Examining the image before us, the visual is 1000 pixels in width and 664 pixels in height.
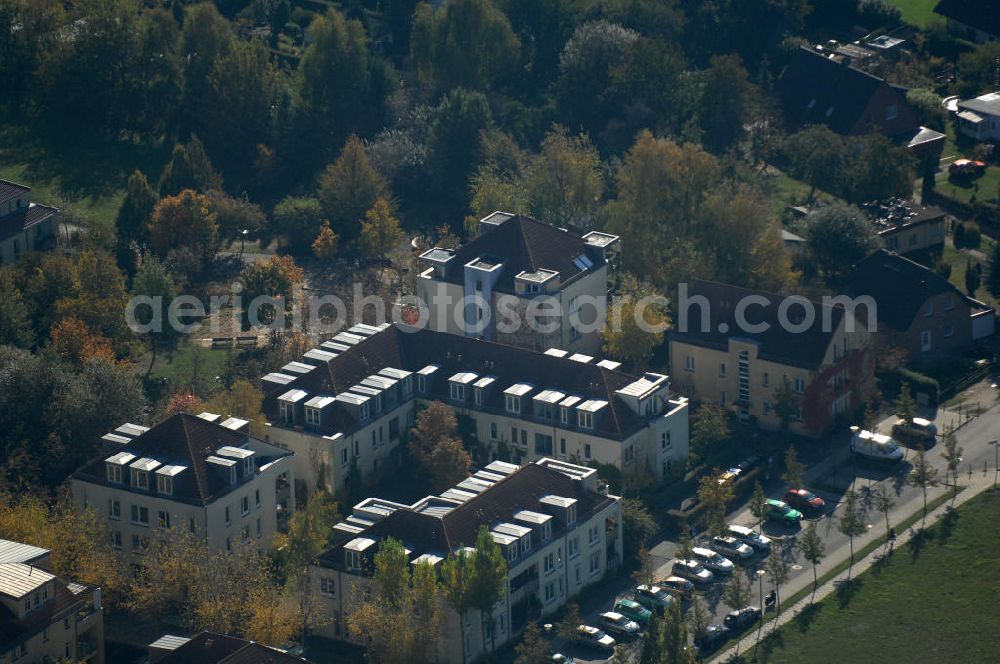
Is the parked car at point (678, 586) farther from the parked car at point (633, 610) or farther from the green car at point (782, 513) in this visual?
the green car at point (782, 513)

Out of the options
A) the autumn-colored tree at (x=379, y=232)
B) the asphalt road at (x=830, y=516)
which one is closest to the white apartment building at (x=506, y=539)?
the asphalt road at (x=830, y=516)

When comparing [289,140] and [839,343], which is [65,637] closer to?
[839,343]

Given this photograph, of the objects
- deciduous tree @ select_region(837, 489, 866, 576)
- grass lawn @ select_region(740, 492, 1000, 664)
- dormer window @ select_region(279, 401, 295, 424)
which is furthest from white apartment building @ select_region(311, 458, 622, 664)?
deciduous tree @ select_region(837, 489, 866, 576)

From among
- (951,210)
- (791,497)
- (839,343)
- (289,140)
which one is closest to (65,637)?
(791,497)

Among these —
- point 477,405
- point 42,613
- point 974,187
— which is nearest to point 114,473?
point 42,613

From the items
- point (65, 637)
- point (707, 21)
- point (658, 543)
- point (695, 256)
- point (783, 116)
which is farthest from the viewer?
point (707, 21)

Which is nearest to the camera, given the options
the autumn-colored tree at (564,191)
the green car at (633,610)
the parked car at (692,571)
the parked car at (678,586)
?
the green car at (633,610)
